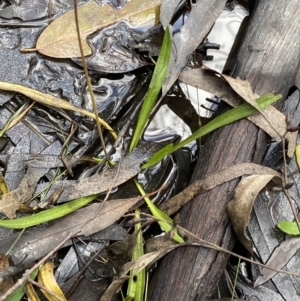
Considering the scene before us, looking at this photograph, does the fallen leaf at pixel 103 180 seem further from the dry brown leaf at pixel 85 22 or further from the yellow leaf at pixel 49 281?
the dry brown leaf at pixel 85 22

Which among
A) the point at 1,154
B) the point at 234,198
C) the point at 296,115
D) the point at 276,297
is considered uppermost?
the point at 296,115

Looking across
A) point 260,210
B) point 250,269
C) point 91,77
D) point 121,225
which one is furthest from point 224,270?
point 91,77

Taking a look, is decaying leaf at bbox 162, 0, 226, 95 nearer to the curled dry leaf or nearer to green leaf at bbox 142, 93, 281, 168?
green leaf at bbox 142, 93, 281, 168

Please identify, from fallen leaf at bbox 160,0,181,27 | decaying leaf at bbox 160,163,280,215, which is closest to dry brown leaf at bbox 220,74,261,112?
decaying leaf at bbox 160,163,280,215

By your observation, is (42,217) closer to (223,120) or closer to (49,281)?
(49,281)

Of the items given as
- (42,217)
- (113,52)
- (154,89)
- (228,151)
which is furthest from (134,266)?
(113,52)

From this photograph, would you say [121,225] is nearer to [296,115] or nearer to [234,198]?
[234,198]

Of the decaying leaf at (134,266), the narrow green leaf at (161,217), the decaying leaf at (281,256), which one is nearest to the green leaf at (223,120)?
the narrow green leaf at (161,217)
